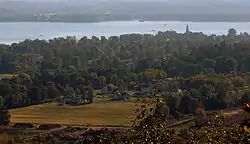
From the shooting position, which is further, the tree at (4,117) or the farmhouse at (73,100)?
the farmhouse at (73,100)

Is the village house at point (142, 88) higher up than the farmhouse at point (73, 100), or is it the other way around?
the village house at point (142, 88)

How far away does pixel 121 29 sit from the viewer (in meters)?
55.7

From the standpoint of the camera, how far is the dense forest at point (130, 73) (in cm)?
1566

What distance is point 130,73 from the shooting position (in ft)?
71.1

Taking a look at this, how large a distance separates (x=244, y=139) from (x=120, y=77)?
57.5ft

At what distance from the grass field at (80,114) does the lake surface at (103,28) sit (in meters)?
32.2

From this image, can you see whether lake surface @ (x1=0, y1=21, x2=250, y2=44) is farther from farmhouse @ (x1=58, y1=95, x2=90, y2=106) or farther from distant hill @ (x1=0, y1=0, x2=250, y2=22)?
farmhouse @ (x1=58, y1=95, x2=90, y2=106)

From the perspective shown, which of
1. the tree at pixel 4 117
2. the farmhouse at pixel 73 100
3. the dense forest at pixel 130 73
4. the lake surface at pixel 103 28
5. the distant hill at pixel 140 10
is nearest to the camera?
the tree at pixel 4 117

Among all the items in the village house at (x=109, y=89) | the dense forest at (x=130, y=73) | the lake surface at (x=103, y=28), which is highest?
the lake surface at (x=103, y=28)

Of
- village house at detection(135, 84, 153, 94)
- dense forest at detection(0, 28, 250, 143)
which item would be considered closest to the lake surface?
dense forest at detection(0, 28, 250, 143)

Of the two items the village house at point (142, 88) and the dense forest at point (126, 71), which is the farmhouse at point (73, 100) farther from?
the village house at point (142, 88)

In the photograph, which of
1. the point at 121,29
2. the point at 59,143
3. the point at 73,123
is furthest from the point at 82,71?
the point at 121,29

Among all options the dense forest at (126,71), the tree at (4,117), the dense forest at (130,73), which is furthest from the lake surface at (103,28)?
the tree at (4,117)

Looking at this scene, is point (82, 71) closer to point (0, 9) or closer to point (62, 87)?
point (62, 87)
